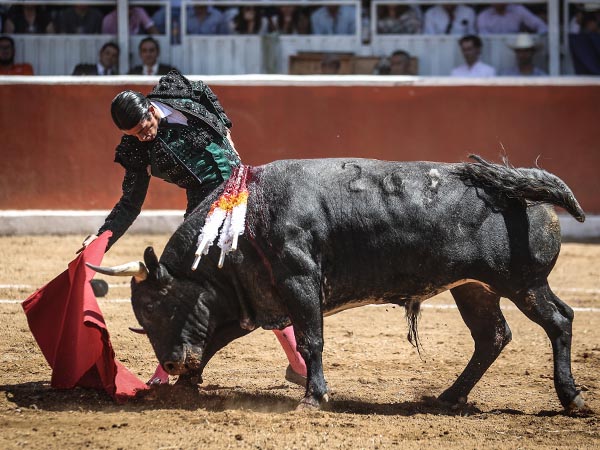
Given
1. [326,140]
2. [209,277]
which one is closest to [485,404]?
[209,277]

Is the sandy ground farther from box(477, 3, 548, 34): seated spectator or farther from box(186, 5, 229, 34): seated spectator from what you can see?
box(186, 5, 229, 34): seated spectator

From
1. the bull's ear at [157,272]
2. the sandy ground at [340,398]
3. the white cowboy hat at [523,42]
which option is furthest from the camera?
the white cowboy hat at [523,42]

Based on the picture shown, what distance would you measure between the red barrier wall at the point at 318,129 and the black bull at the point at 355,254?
227 inches

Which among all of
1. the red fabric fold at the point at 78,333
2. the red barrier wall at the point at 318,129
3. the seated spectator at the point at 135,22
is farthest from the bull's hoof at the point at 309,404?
the seated spectator at the point at 135,22

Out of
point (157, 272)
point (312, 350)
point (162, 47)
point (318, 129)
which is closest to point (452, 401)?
point (312, 350)

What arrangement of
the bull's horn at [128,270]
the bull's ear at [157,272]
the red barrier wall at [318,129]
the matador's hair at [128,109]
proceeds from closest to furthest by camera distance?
the bull's horn at [128,270], the matador's hair at [128,109], the bull's ear at [157,272], the red barrier wall at [318,129]

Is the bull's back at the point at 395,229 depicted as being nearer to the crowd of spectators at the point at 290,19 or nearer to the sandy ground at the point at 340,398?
the sandy ground at the point at 340,398

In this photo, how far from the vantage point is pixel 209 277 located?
4.88 m

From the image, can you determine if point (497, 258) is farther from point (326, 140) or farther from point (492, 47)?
point (492, 47)

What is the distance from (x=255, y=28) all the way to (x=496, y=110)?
3027 millimetres

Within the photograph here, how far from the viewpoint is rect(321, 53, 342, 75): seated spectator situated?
37.8 feet

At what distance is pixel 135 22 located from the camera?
39.1ft

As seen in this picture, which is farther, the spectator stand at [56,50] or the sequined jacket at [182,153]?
the spectator stand at [56,50]

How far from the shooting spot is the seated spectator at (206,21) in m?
12.0
